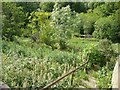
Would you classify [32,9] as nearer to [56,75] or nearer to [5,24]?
[5,24]

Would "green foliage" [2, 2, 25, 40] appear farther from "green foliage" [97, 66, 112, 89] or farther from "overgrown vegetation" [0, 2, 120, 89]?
"green foliage" [97, 66, 112, 89]

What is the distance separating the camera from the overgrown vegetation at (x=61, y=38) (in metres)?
2.59

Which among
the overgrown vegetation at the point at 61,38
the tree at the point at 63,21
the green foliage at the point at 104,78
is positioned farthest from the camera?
the tree at the point at 63,21

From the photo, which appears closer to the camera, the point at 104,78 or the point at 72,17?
the point at 104,78

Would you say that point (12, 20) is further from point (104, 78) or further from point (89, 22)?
point (104, 78)

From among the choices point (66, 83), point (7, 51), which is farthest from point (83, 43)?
point (7, 51)

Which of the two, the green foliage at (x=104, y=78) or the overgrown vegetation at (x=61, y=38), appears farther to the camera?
the overgrown vegetation at (x=61, y=38)

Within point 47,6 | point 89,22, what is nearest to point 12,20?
point 47,6

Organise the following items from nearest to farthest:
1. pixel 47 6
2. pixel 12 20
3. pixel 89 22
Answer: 1. pixel 89 22
2. pixel 47 6
3. pixel 12 20

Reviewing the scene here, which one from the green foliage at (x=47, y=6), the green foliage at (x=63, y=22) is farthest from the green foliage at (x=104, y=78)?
the green foliage at (x=47, y=6)

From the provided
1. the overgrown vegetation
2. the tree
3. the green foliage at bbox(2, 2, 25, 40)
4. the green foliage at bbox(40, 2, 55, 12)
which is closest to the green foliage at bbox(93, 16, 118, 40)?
the overgrown vegetation

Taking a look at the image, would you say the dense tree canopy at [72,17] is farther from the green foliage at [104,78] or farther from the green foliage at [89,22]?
the green foliage at [104,78]

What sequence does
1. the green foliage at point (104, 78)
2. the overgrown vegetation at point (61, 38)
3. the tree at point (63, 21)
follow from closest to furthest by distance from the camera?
1. the green foliage at point (104, 78)
2. the overgrown vegetation at point (61, 38)
3. the tree at point (63, 21)

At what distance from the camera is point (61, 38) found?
9.55 ft
